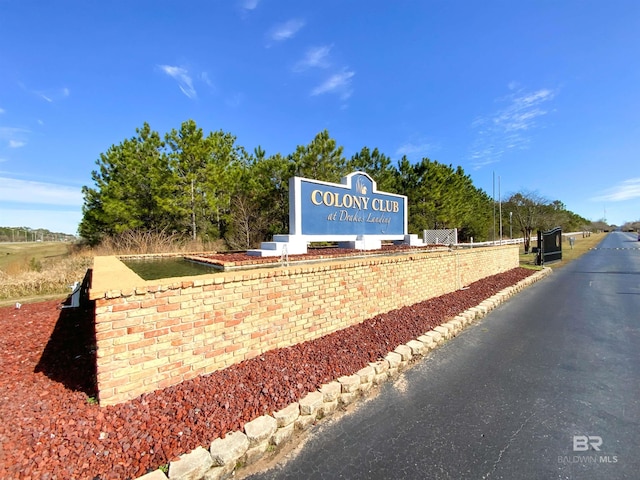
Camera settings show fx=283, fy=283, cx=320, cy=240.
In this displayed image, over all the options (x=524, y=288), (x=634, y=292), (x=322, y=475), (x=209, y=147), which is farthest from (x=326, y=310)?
(x=209, y=147)

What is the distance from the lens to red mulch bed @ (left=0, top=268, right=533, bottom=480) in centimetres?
209

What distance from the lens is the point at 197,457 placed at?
2.12m

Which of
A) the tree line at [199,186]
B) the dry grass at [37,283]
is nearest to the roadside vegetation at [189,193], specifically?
the tree line at [199,186]

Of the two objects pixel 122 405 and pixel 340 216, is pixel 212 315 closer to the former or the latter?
pixel 122 405

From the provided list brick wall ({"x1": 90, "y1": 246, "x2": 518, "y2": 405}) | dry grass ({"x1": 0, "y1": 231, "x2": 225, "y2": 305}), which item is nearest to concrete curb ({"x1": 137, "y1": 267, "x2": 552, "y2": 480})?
brick wall ({"x1": 90, "y1": 246, "x2": 518, "y2": 405})

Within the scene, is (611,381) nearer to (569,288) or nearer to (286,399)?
(286,399)

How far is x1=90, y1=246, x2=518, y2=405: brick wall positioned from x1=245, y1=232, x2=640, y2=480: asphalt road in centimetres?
139

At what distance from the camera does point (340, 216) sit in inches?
343

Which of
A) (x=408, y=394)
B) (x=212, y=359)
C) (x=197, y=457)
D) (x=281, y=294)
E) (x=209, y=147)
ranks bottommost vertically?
(x=408, y=394)

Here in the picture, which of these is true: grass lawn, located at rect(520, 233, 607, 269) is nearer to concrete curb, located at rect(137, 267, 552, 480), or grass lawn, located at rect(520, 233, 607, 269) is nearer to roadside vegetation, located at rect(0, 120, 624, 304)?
roadside vegetation, located at rect(0, 120, 624, 304)

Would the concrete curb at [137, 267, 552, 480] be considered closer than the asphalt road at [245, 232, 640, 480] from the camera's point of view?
Yes

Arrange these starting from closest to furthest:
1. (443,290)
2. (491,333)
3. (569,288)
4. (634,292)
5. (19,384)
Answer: (19,384) < (491,333) < (443,290) < (634,292) < (569,288)

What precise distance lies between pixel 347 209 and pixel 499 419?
6.77 metres

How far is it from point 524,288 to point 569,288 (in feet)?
4.68
